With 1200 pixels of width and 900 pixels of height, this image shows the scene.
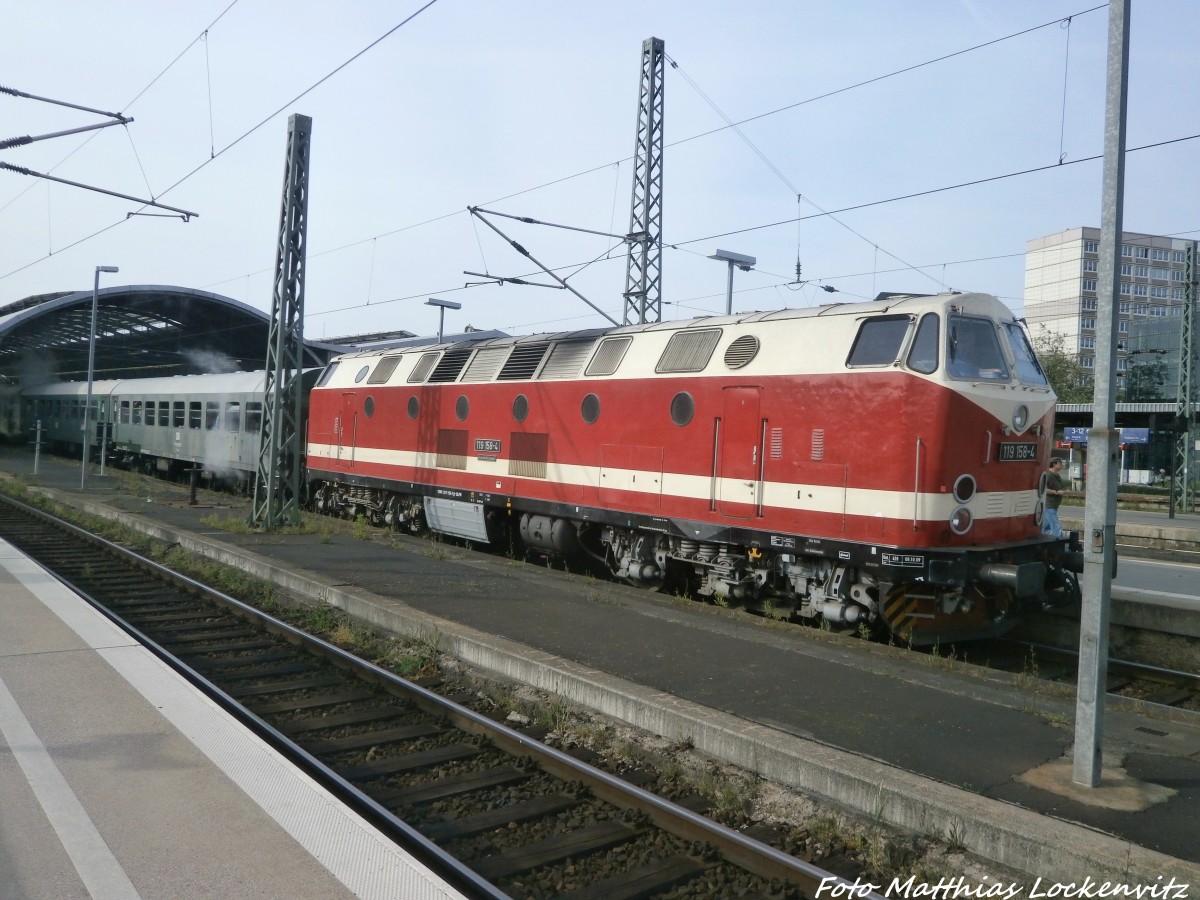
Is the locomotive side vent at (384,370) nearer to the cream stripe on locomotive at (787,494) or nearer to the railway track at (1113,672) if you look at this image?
the cream stripe on locomotive at (787,494)

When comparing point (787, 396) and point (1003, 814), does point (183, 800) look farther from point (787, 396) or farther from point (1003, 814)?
point (787, 396)

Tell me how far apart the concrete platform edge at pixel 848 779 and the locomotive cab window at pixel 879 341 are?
169 inches

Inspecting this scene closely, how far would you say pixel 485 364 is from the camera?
593 inches

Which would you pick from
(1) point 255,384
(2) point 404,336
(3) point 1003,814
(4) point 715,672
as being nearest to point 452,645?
(4) point 715,672

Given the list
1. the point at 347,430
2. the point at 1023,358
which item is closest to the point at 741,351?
the point at 1023,358

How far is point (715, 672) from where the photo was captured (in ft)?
25.0

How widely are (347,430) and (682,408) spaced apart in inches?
394

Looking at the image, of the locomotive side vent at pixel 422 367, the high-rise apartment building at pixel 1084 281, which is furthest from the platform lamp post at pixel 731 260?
the high-rise apartment building at pixel 1084 281

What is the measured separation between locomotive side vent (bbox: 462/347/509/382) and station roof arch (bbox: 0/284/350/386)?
64.3ft

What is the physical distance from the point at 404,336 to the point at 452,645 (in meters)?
45.1

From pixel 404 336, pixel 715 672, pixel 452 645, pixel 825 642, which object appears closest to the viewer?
pixel 715 672

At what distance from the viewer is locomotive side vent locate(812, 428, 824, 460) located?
9500 mm

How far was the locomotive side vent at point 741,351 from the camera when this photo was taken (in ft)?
34.3

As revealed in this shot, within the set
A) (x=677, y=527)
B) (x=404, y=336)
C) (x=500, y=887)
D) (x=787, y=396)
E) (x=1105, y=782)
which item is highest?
(x=404, y=336)
